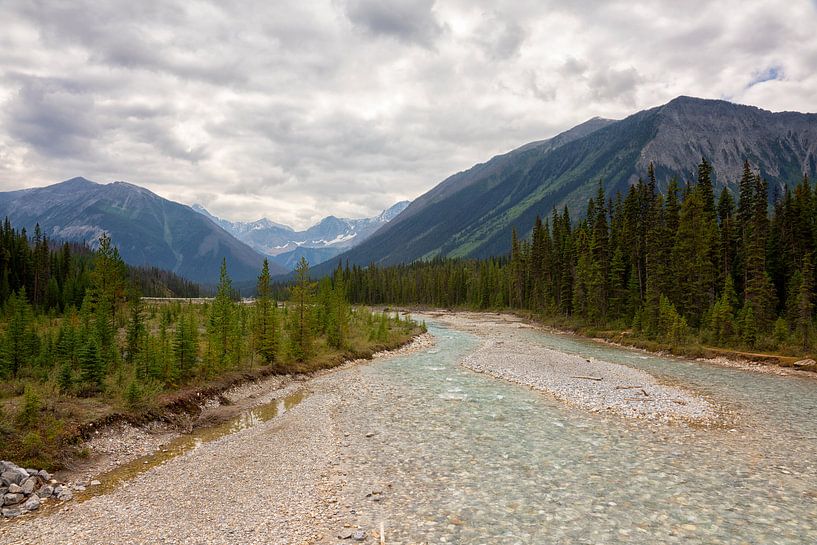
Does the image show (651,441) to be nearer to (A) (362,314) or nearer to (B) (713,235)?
(B) (713,235)

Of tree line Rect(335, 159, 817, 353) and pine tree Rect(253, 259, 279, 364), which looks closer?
pine tree Rect(253, 259, 279, 364)

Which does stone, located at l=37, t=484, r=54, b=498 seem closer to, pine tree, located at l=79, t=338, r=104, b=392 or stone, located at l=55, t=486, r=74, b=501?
stone, located at l=55, t=486, r=74, b=501

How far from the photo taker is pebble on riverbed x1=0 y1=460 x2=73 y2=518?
1266 cm

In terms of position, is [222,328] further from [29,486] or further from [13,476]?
[29,486]

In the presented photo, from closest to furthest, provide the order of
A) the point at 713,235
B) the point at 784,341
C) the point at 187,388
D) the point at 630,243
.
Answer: the point at 187,388 → the point at 784,341 → the point at 713,235 → the point at 630,243

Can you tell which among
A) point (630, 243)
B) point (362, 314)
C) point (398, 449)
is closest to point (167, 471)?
point (398, 449)

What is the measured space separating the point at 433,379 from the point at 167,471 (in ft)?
64.1

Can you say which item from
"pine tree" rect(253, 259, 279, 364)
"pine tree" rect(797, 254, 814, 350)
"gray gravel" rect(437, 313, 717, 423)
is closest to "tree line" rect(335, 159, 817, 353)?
"pine tree" rect(797, 254, 814, 350)

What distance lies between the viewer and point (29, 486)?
13.3m

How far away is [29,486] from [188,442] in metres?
6.16

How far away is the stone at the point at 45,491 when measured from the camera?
13.4 metres

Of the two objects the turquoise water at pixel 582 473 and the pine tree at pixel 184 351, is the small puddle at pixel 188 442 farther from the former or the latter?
the turquoise water at pixel 582 473

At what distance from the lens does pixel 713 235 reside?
178 ft

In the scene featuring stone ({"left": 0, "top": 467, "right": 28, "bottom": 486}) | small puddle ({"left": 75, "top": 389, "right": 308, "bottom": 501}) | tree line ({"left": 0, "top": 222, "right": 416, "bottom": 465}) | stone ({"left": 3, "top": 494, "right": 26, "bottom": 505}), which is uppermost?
tree line ({"left": 0, "top": 222, "right": 416, "bottom": 465})
